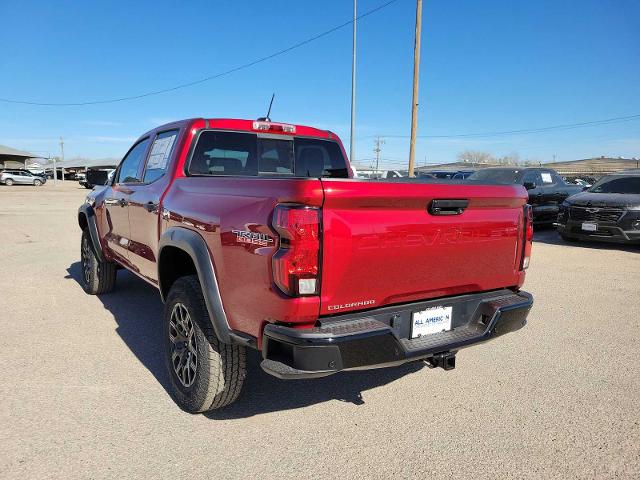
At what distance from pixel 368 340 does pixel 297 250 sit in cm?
58

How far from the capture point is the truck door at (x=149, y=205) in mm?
3642

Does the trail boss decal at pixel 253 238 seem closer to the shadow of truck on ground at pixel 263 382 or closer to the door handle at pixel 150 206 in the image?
the shadow of truck on ground at pixel 263 382

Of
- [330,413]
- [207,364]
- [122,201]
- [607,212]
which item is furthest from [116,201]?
[607,212]

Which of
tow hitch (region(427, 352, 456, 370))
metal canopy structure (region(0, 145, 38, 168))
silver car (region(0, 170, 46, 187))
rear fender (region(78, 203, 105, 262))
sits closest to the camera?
tow hitch (region(427, 352, 456, 370))

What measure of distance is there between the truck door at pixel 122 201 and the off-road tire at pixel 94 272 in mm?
630

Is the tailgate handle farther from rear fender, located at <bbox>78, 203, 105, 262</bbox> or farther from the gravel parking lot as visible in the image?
rear fender, located at <bbox>78, 203, 105, 262</bbox>

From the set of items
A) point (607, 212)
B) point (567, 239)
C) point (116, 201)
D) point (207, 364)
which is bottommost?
point (567, 239)

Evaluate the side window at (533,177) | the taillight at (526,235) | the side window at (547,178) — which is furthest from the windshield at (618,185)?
the taillight at (526,235)

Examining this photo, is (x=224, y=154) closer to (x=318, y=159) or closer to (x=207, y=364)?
(x=318, y=159)

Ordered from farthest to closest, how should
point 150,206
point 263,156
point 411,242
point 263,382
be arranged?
point 263,156, point 150,206, point 263,382, point 411,242

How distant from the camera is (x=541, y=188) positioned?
1302 centimetres

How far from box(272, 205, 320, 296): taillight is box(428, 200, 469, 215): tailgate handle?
74 cm

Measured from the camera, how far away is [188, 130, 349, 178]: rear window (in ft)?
12.4

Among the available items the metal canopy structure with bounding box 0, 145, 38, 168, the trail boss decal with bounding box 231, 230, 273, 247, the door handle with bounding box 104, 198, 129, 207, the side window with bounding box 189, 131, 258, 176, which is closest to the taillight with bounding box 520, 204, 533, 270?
the trail boss decal with bounding box 231, 230, 273, 247
